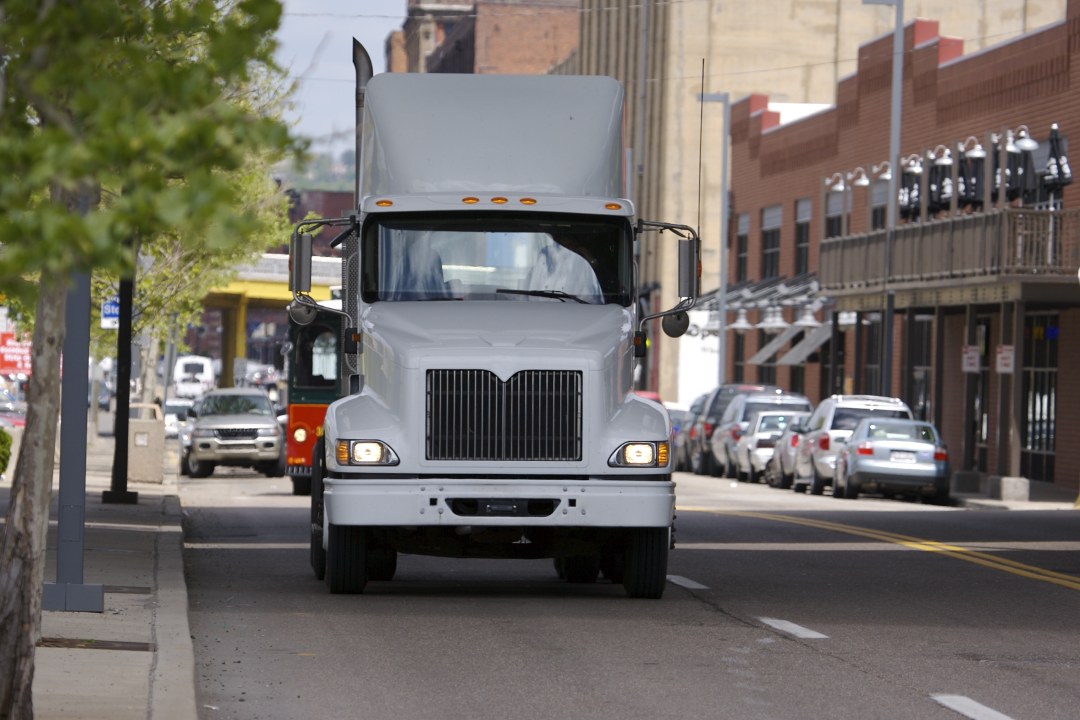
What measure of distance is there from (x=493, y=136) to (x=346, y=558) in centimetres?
332

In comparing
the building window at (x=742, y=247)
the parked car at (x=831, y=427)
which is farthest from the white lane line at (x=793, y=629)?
the building window at (x=742, y=247)

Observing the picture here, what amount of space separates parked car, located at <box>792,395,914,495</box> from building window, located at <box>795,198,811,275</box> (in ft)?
82.4

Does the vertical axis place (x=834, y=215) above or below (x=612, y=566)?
above

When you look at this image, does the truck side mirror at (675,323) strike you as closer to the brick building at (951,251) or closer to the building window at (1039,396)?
the brick building at (951,251)

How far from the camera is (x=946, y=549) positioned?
68.4ft

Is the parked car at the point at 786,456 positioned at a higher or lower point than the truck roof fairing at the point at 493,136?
lower

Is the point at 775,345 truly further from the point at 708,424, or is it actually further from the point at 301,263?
the point at 301,263

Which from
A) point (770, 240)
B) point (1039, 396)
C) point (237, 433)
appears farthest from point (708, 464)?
point (770, 240)

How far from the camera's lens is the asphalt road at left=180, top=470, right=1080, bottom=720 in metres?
10.2

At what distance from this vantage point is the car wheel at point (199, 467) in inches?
1705

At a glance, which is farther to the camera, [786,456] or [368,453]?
[786,456]

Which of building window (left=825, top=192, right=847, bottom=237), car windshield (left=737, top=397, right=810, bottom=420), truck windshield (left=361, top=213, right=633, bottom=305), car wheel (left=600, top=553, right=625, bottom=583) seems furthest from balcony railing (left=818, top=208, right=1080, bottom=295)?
truck windshield (left=361, top=213, right=633, bottom=305)

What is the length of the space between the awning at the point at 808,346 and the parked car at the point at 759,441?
41.2ft

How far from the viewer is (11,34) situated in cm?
631
